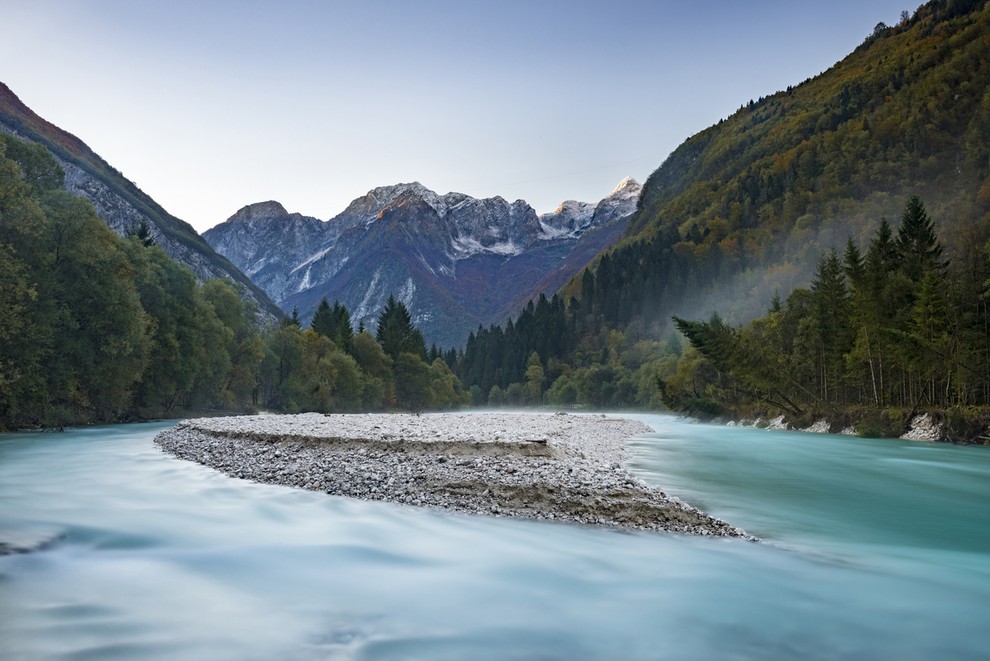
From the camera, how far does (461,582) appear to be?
11148 millimetres

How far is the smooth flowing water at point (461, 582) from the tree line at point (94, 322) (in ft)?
96.2

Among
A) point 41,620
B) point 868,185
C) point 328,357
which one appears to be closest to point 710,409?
point 328,357

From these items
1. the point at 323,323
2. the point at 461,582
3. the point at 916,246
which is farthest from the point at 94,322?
the point at 323,323

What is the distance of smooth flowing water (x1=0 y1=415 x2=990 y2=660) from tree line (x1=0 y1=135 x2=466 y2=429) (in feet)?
96.2

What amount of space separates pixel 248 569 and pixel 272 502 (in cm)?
638

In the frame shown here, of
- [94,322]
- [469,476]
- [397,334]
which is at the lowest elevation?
[469,476]

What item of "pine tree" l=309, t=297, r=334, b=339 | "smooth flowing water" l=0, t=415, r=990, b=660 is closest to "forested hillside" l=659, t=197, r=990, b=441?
"smooth flowing water" l=0, t=415, r=990, b=660

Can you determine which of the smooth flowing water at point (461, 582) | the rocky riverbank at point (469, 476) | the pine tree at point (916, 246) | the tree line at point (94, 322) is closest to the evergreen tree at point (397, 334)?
the tree line at point (94, 322)

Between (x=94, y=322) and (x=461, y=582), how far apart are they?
49010 millimetres

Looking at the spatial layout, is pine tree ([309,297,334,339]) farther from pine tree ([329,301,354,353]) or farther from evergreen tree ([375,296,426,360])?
evergreen tree ([375,296,426,360])

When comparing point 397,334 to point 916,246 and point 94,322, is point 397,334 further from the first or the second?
point 916,246

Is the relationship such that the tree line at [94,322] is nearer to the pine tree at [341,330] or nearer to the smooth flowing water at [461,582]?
the smooth flowing water at [461,582]

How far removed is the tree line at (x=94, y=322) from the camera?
4303 cm

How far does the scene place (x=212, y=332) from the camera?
74.4 meters
